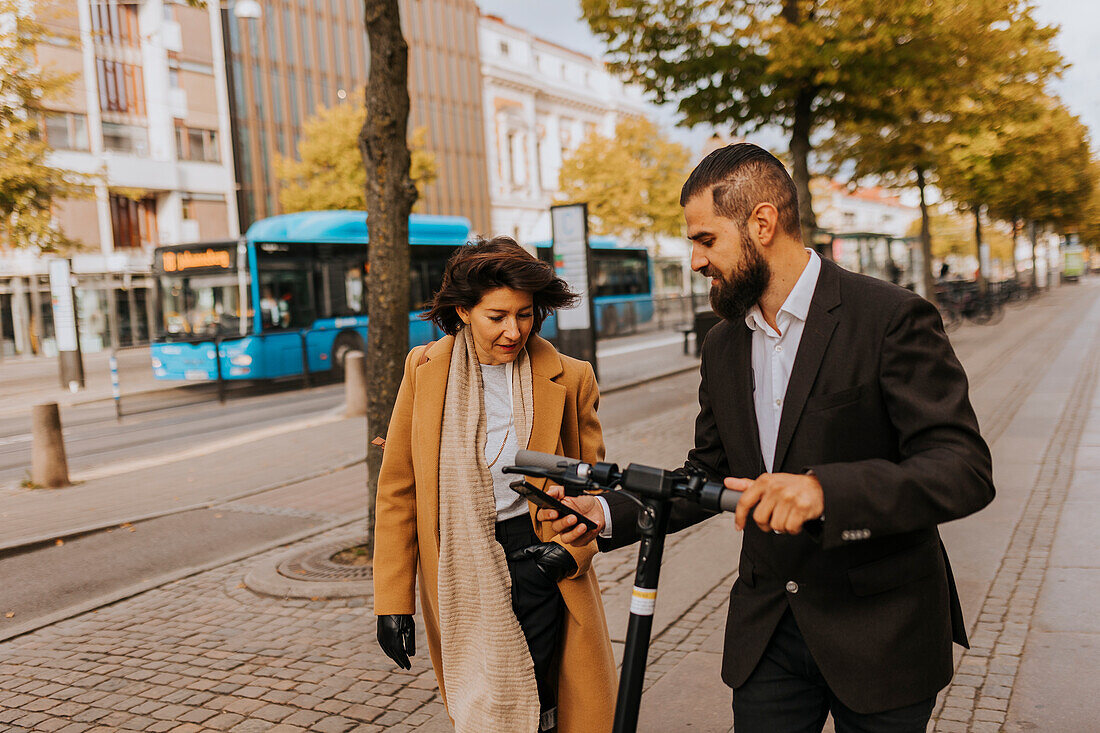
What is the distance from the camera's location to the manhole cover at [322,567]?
578cm

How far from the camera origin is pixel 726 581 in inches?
210

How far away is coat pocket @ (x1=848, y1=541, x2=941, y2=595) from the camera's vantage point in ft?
5.94

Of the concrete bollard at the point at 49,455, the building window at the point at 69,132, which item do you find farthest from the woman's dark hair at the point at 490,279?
the building window at the point at 69,132

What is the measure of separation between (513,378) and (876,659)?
1.21 meters

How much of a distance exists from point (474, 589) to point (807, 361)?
1150mm

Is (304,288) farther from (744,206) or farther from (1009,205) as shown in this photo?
(1009,205)

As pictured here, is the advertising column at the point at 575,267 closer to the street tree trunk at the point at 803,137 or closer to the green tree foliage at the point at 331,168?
the street tree trunk at the point at 803,137

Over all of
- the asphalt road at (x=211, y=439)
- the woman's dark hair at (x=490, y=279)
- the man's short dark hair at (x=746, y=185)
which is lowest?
the asphalt road at (x=211, y=439)

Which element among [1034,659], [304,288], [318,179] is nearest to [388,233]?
[1034,659]

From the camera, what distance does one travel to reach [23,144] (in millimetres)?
17203

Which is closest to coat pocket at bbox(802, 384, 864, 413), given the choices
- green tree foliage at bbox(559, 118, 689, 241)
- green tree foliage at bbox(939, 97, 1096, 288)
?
green tree foliage at bbox(939, 97, 1096, 288)

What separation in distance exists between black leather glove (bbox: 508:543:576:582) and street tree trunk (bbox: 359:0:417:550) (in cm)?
348

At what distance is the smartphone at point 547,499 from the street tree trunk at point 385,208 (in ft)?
12.9

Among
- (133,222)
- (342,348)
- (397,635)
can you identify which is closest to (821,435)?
(397,635)
